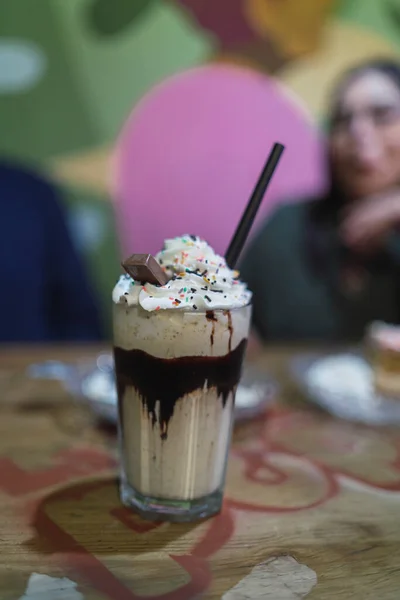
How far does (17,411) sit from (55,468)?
0.27 meters

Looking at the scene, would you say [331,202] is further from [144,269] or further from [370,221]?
[144,269]

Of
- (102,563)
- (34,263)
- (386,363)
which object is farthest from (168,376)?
(34,263)

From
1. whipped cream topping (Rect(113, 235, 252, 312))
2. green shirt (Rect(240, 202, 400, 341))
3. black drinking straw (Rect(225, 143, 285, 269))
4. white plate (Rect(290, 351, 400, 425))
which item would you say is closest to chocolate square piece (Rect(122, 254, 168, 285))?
whipped cream topping (Rect(113, 235, 252, 312))

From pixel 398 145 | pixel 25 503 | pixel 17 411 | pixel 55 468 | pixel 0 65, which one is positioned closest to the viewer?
pixel 25 503

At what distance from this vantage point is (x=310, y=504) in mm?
862

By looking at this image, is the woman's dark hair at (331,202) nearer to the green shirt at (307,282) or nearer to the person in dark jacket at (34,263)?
the green shirt at (307,282)

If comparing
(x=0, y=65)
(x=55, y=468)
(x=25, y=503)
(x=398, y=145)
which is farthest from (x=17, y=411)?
(x=398, y=145)

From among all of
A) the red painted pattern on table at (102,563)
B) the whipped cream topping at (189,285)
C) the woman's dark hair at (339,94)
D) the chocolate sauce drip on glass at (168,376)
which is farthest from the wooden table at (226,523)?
the woman's dark hair at (339,94)

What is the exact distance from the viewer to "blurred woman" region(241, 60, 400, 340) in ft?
7.95

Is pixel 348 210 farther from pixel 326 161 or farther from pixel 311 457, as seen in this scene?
pixel 311 457

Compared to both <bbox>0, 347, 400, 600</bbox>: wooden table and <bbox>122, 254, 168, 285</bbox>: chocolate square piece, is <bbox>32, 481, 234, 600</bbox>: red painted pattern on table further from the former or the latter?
<bbox>122, 254, 168, 285</bbox>: chocolate square piece

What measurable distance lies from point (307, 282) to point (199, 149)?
726 millimetres

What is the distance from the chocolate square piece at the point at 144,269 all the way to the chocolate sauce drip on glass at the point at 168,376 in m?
0.10

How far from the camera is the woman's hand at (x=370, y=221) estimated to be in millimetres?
2418
